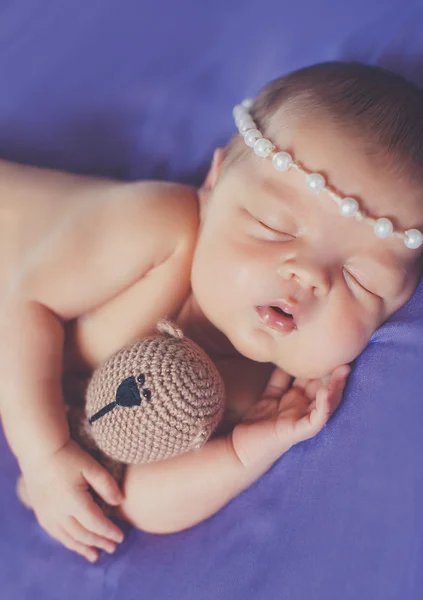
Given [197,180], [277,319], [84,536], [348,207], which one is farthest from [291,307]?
[197,180]

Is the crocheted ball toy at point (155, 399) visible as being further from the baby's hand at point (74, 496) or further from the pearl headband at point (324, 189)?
the pearl headband at point (324, 189)

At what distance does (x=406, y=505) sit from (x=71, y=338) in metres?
0.64

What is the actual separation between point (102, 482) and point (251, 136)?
0.57 meters

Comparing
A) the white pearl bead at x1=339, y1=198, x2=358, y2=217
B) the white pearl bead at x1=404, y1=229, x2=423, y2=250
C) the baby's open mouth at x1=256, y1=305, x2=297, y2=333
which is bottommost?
the baby's open mouth at x1=256, y1=305, x2=297, y2=333

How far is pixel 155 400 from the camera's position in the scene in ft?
2.86

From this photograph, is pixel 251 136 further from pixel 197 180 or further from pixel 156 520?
pixel 156 520

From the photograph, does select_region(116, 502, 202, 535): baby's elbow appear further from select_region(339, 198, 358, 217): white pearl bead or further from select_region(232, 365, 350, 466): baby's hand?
select_region(339, 198, 358, 217): white pearl bead

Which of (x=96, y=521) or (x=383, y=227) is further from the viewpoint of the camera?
(x=96, y=521)

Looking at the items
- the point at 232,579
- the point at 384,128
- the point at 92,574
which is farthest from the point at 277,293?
the point at 92,574

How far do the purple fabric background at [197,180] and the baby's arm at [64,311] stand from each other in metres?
0.13

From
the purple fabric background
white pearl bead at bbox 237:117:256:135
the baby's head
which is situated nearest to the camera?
the purple fabric background

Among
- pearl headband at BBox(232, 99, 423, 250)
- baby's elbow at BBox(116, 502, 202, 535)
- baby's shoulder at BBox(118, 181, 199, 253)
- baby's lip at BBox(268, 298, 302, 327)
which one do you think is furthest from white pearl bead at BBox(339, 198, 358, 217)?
baby's elbow at BBox(116, 502, 202, 535)

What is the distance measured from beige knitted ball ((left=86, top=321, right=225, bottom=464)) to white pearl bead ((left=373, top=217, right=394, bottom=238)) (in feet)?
1.00

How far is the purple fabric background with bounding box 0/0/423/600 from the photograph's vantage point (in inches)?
31.4
